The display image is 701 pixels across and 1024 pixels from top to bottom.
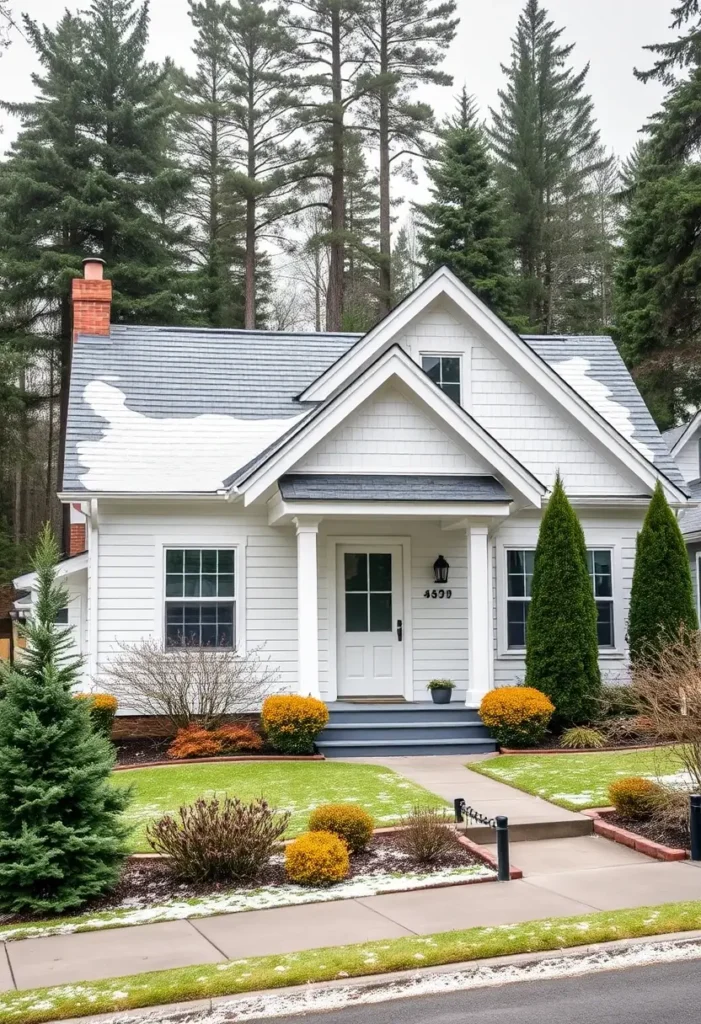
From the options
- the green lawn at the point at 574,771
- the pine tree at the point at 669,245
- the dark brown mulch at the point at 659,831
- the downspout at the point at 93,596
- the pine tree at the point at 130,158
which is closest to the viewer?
the dark brown mulch at the point at 659,831

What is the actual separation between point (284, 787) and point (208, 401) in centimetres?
780

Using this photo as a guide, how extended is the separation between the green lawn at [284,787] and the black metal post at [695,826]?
2732 mm

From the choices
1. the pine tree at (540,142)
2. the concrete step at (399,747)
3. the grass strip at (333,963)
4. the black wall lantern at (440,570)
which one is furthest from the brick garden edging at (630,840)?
the pine tree at (540,142)

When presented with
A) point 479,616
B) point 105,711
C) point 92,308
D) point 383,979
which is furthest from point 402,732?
point 92,308

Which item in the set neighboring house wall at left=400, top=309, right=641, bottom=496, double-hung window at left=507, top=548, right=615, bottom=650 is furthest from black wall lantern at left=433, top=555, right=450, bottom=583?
neighboring house wall at left=400, top=309, right=641, bottom=496

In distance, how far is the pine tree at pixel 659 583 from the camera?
15797 millimetres

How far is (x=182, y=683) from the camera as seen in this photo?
591 inches

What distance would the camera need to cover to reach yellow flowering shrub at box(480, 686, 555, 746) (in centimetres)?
1449

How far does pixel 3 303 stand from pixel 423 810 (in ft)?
85.8

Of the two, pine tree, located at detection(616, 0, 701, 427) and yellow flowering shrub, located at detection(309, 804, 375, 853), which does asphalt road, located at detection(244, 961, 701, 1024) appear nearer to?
yellow flowering shrub, located at detection(309, 804, 375, 853)

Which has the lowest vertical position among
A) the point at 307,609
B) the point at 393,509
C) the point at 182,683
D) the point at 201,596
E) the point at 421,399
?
the point at 182,683

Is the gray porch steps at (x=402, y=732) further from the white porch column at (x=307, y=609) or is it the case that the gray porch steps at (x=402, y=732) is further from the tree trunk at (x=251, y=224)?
the tree trunk at (x=251, y=224)

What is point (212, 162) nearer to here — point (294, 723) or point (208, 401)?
point (208, 401)

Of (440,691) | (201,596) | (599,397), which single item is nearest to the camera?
(440,691)
